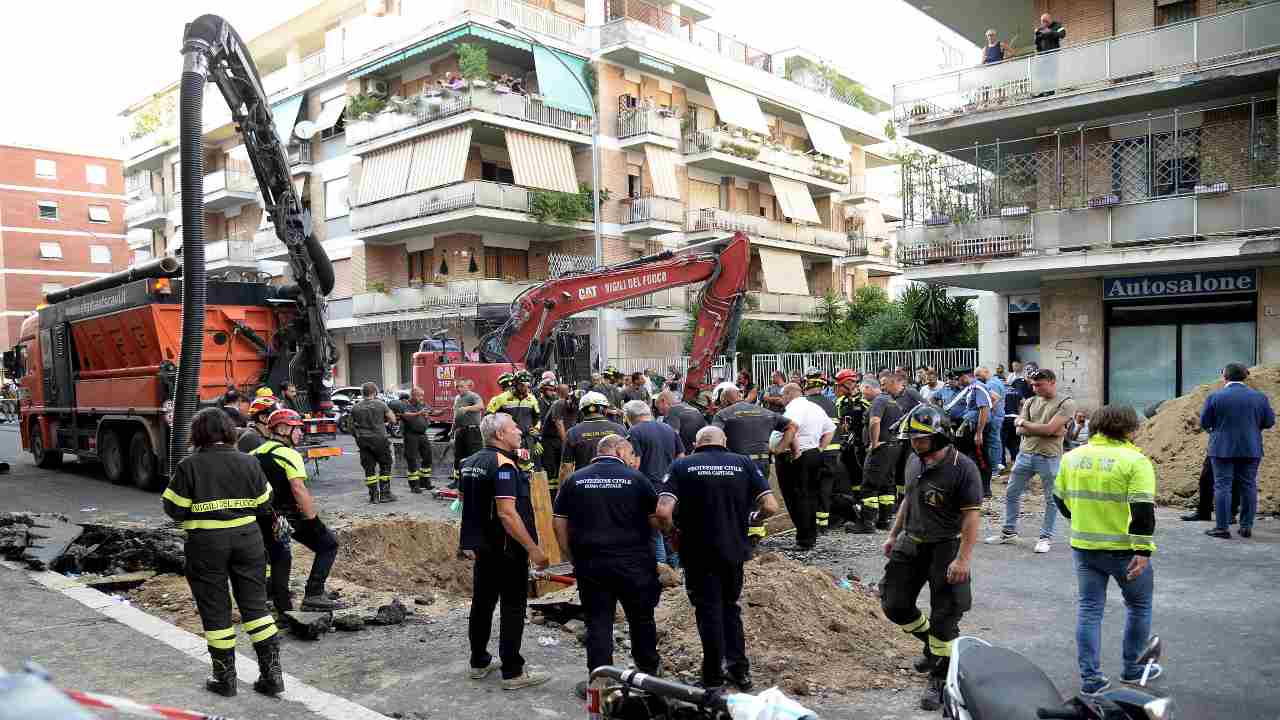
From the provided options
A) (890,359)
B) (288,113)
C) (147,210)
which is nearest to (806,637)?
(890,359)

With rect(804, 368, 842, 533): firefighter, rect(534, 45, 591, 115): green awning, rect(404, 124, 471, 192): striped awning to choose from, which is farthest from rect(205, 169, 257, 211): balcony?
rect(804, 368, 842, 533): firefighter

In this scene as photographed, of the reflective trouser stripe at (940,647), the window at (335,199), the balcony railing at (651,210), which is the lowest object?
the reflective trouser stripe at (940,647)

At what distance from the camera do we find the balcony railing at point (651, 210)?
108 feet

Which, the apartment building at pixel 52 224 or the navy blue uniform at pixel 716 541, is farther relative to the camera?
the apartment building at pixel 52 224

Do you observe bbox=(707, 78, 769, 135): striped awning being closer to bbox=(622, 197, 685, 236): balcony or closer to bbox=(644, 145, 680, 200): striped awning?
bbox=(644, 145, 680, 200): striped awning

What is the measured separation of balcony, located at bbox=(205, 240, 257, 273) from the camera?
3872cm

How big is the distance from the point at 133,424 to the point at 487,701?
11495 mm

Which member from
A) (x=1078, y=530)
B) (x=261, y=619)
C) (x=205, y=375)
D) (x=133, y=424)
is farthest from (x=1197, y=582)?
(x=133, y=424)

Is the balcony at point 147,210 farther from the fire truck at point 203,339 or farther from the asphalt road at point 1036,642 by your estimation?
the asphalt road at point 1036,642

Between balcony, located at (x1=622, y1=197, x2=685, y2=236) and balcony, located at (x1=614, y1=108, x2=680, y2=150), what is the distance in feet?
6.88

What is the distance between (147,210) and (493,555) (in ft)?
161

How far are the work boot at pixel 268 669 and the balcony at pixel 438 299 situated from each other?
24.6 metres

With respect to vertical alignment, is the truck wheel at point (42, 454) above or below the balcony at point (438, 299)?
below

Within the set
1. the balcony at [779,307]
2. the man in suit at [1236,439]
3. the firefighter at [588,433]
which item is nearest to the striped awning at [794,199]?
the balcony at [779,307]
